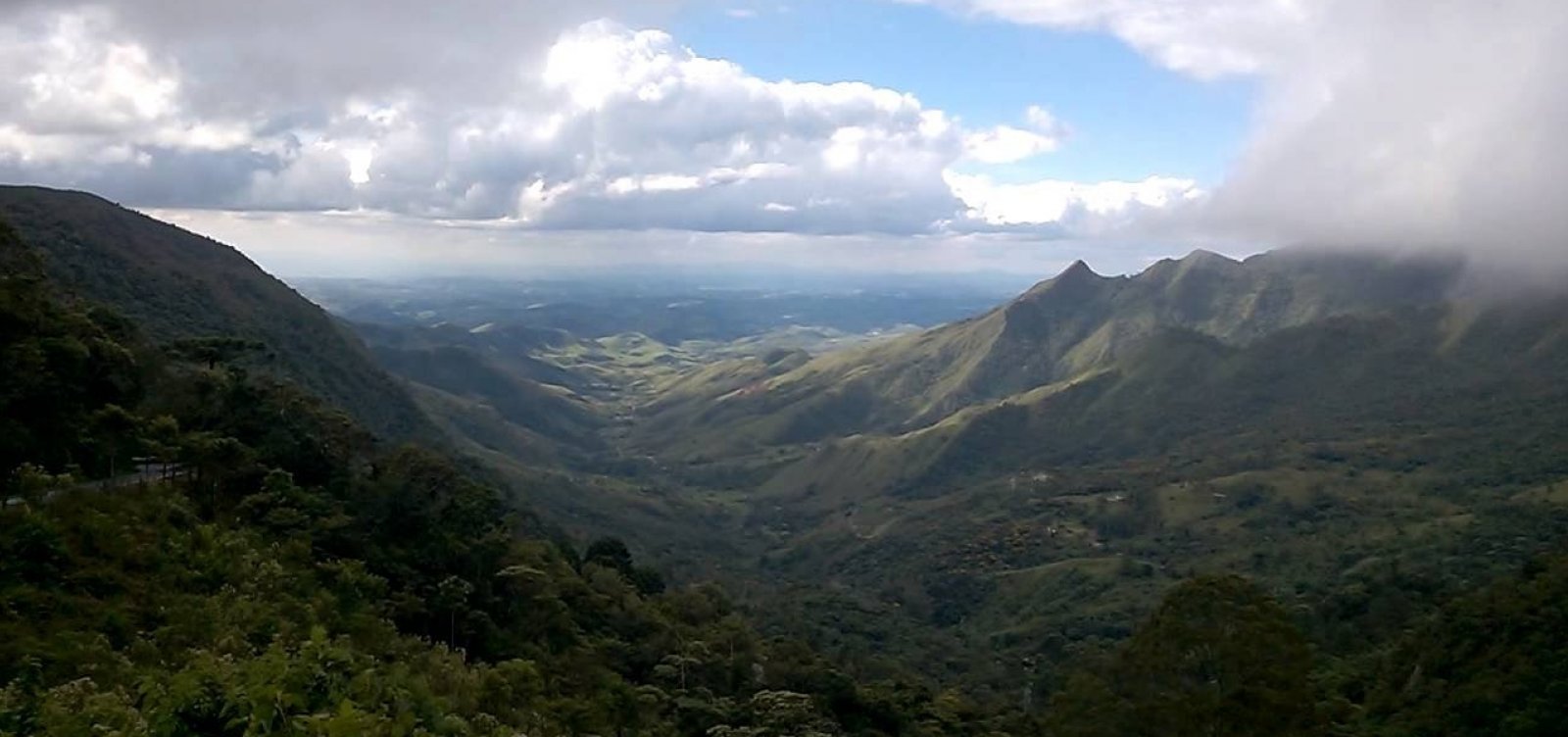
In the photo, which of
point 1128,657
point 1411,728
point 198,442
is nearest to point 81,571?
point 198,442

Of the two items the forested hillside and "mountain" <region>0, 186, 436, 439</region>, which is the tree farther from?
"mountain" <region>0, 186, 436, 439</region>

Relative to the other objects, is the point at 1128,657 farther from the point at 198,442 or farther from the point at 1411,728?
the point at 198,442

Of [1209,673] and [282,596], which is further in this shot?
[282,596]

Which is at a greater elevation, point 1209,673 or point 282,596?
point 282,596

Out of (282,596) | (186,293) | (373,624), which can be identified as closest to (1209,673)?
(373,624)

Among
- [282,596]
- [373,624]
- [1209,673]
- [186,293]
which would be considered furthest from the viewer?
[186,293]

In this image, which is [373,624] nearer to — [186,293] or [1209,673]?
[1209,673]

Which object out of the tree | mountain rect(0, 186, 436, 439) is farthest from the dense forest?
mountain rect(0, 186, 436, 439)

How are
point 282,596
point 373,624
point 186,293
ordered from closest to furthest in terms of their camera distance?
point 282,596 → point 373,624 → point 186,293
